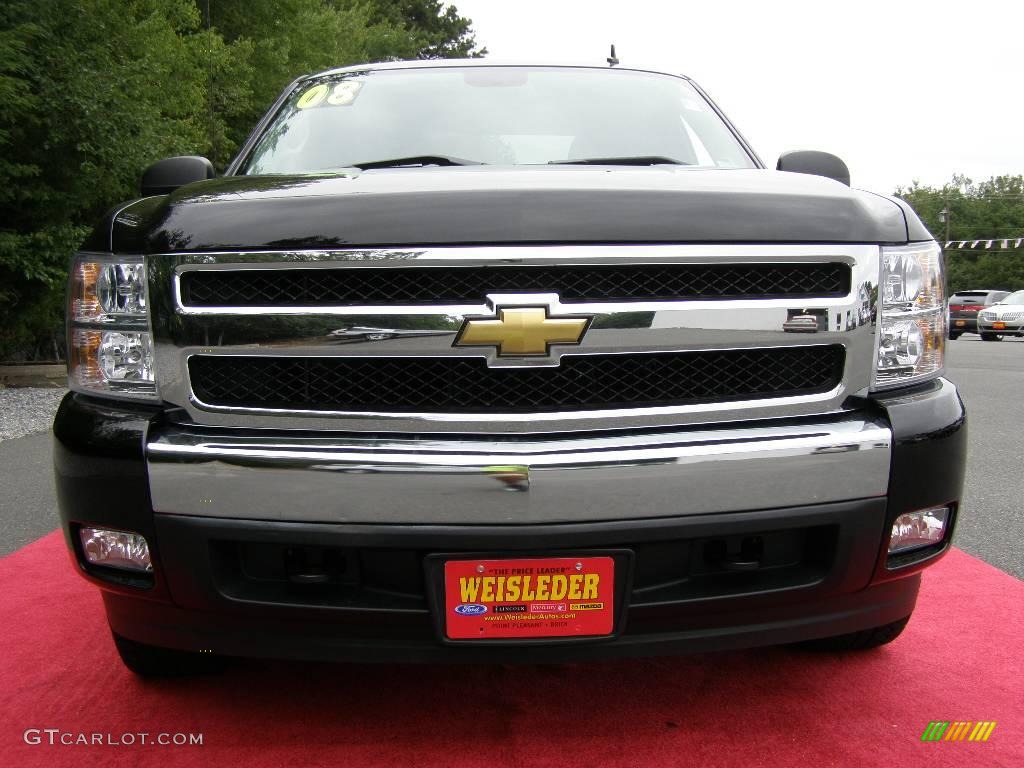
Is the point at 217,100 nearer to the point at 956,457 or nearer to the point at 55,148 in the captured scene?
the point at 55,148

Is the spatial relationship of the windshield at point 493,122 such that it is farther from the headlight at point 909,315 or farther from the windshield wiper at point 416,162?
Result: the headlight at point 909,315

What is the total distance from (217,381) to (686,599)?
42.9 inches

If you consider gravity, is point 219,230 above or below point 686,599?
above

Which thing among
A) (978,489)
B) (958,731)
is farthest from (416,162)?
(978,489)

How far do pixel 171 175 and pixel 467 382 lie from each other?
145 centimetres

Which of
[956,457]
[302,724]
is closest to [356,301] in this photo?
[302,724]

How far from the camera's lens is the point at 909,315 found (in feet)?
6.63

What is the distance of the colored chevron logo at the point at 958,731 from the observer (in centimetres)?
219

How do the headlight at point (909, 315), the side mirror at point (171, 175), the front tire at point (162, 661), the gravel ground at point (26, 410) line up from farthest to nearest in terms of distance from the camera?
1. the gravel ground at point (26, 410)
2. the side mirror at point (171, 175)
3. the front tire at point (162, 661)
4. the headlight at point (909, 315)

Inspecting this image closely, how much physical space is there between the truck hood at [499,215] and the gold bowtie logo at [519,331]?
0.15 m

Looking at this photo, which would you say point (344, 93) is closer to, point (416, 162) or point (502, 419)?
point (416, 162)

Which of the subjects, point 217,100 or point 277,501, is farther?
point 217,100

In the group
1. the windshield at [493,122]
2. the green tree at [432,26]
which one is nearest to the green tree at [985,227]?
the green tree at [432,26]

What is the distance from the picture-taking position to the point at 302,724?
7.38ft
